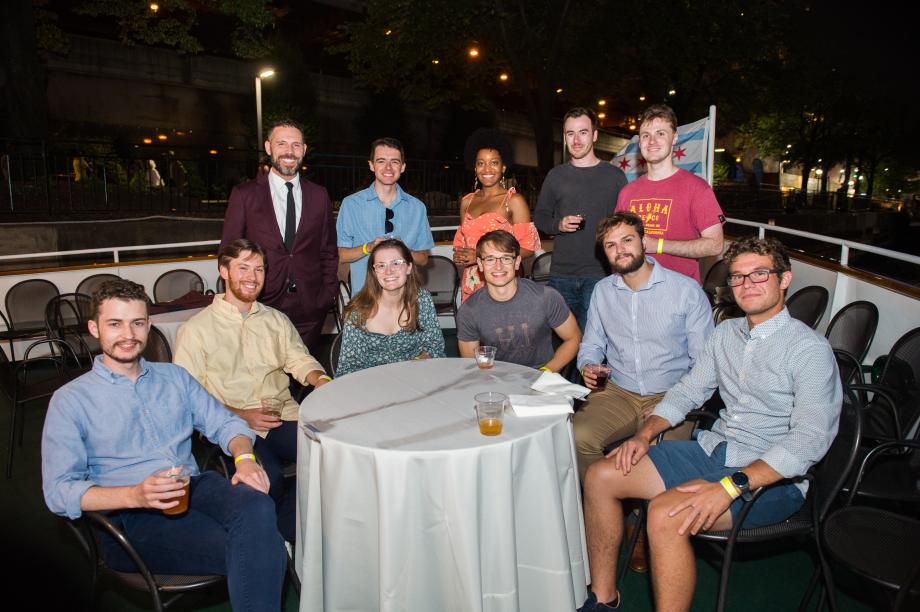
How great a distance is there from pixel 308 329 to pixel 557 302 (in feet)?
5.33

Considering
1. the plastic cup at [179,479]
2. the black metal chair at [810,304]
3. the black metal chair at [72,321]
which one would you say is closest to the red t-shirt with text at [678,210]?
the black metal chair at [810,304]

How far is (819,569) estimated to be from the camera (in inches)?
92.2

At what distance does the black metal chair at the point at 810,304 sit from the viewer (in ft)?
14.4

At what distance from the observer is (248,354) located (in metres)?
3.11

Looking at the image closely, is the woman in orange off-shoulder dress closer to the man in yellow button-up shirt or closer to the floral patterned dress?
the floral patterned dress

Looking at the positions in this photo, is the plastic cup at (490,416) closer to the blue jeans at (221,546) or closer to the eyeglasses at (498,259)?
the blue jeans at (221,546)

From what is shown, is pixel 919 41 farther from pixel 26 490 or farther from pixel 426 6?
pixel 26 490

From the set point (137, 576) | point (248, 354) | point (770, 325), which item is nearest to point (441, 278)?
point (248, 354)

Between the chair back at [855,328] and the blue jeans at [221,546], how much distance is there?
10.7ft

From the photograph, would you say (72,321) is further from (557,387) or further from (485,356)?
(557,387)

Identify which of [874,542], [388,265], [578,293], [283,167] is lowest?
[874,542]

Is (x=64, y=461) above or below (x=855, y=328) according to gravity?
below

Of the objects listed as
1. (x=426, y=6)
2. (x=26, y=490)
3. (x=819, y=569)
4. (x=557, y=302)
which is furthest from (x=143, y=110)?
(x=819, y=569)

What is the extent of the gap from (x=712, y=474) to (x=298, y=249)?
2638mm
